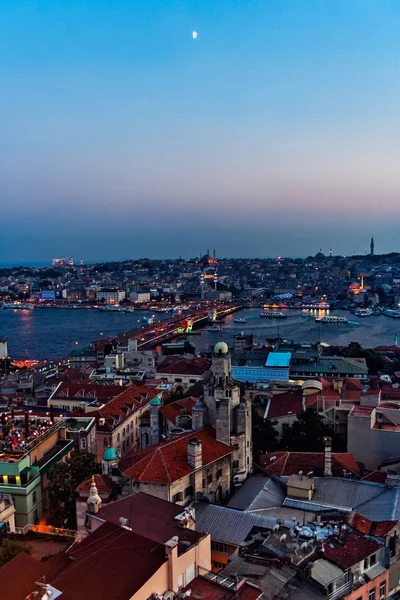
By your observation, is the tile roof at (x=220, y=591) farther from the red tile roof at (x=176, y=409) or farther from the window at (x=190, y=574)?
the red tile roof at (x=176, y=409)

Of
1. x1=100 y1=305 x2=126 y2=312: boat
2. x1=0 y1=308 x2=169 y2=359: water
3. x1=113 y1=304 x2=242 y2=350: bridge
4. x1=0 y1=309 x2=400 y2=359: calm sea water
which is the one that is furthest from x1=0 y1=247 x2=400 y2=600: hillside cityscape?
x1=100 y1=305 x2=126 y2=312: boat

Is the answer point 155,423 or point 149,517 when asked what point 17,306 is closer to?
point 155,423

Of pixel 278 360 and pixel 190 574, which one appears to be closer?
pixel 190 574

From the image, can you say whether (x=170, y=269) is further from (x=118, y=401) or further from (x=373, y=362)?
(x=118, y=401)

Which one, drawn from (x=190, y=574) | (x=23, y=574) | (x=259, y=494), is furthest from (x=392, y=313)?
(x=23, y=574)

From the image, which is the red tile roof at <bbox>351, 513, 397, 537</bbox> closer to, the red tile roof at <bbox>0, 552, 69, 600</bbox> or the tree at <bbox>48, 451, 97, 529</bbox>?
the red tile roof at <bbox>0, 552, 69, 600</bbox>

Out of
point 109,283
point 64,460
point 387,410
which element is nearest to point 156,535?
point 64,460
